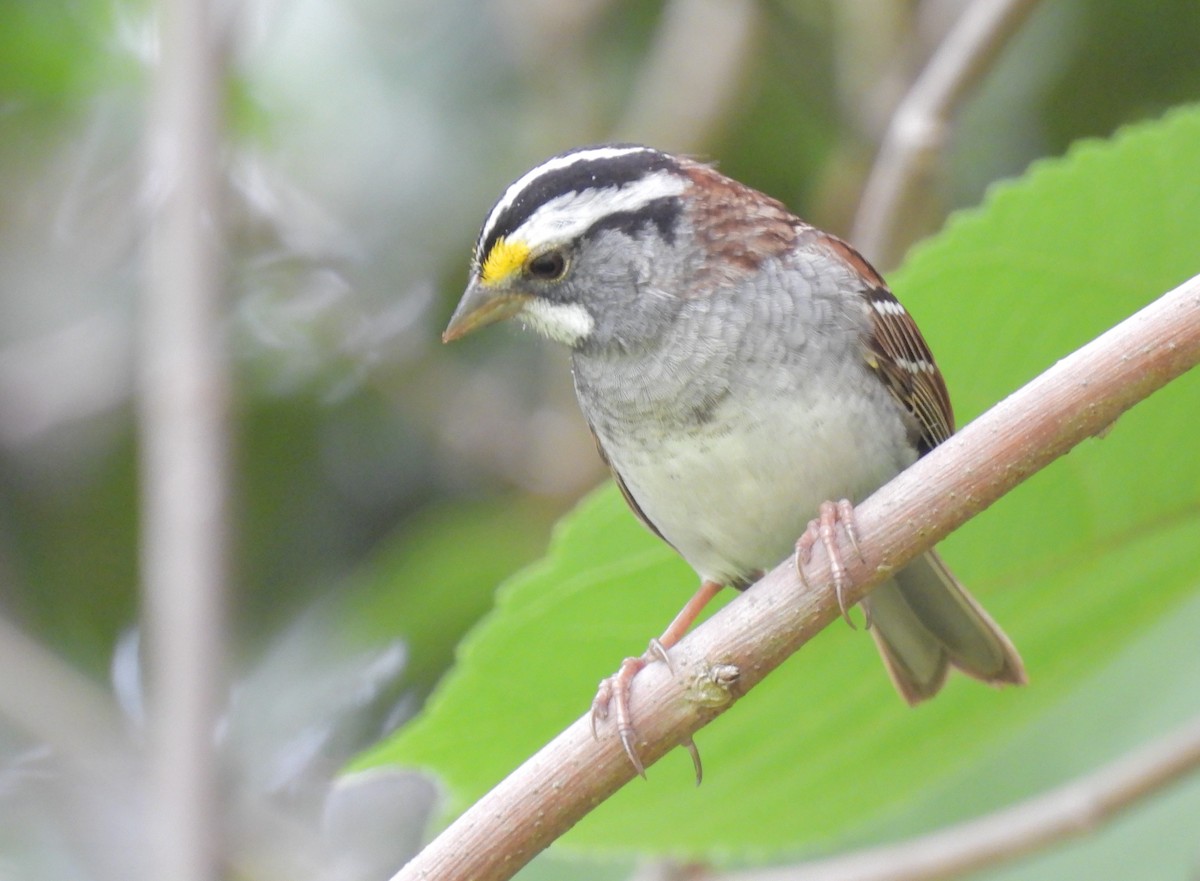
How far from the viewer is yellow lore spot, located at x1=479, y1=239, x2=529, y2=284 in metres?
3.22

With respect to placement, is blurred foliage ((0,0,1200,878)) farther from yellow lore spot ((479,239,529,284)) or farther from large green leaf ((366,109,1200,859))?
large green leaf ((366,109,1200,859))

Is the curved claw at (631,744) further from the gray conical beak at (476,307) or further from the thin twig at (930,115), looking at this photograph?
the thin twig at (930,115)

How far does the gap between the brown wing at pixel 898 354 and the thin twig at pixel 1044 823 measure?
82cm

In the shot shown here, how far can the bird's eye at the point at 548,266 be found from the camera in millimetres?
3287

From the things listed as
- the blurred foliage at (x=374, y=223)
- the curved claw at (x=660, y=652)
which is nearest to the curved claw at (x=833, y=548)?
the curved claw at (x=660, y=652)

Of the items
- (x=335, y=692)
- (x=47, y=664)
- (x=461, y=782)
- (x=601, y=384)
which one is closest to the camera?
(x=461, y=782)

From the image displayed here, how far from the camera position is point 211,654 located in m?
3.00

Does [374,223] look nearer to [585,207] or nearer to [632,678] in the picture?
[585,207]

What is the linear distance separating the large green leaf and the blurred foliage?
160 centimetres

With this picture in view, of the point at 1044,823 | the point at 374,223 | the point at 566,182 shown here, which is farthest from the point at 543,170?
the point at 374,223

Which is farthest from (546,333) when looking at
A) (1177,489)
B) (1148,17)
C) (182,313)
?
(1148,17)

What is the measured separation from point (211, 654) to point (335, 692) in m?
2.05

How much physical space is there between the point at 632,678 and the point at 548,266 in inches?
40.7

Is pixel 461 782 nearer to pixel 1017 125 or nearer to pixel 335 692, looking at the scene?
pixel 335 692
